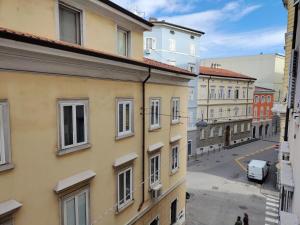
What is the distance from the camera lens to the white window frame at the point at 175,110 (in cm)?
1137

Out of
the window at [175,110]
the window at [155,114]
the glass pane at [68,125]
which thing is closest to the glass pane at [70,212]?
the glass pane at [68,125]

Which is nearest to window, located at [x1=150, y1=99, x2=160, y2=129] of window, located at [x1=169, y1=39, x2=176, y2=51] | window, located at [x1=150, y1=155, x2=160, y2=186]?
window, located at [x1=150, y1=155, x2=160, y2=186]

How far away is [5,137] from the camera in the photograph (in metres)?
4.75

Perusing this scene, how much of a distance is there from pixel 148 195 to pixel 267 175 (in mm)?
19197

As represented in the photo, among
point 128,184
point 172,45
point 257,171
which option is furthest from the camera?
point 172,45

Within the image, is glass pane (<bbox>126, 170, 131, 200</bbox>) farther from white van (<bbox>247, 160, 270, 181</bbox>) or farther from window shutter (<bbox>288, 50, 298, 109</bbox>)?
white van (<bbox>247, 160, 270, 181</bbox>)

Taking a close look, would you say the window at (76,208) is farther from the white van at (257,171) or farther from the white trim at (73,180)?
the white van at (257,171)

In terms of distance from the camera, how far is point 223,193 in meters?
20.0

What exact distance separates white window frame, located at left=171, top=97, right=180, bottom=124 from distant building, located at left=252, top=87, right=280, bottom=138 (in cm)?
3144

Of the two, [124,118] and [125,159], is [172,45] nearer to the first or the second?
[124,118]

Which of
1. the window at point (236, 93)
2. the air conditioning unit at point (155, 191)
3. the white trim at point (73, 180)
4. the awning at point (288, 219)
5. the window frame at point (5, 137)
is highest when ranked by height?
the window at point (236, 93)

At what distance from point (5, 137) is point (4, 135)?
0.05 m

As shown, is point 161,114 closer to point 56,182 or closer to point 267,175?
point 56,182

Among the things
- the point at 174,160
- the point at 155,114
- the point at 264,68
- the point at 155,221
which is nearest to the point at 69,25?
the point at 155,114
